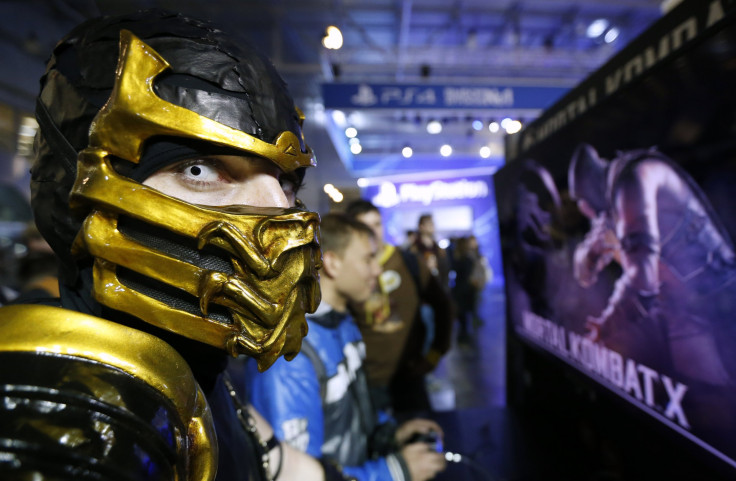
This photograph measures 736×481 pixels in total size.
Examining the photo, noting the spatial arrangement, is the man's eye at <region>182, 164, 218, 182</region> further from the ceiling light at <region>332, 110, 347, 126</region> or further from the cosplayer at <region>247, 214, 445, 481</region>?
the ceiling light at <region>332, 110, 347, 126</region>

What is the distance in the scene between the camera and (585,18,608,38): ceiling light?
563 cm

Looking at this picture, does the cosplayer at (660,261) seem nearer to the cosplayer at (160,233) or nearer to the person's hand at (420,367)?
the cosplayer at (160,233)

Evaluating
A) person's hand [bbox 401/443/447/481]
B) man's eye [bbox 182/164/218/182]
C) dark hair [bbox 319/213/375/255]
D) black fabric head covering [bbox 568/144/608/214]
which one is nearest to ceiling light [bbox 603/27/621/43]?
black fabric head covering [bbox 568/144/608/214]

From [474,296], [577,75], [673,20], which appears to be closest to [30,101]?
[673,20]

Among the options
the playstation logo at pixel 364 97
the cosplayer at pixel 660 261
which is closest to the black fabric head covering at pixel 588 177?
the cosplayer at pixel 660 261

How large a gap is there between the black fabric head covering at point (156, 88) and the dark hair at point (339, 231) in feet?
3.14

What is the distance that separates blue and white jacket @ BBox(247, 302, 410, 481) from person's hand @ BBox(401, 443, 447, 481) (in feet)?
0.10

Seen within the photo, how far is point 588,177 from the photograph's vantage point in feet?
3.66

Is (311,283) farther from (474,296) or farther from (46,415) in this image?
(474,296)

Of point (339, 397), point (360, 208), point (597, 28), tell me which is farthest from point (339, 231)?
point (597, 28)

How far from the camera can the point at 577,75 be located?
6402 millimetres

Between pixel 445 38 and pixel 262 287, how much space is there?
683 centimetres

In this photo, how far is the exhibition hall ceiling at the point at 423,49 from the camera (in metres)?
4.42

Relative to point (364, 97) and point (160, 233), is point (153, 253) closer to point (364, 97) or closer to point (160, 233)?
point (160, 233)
